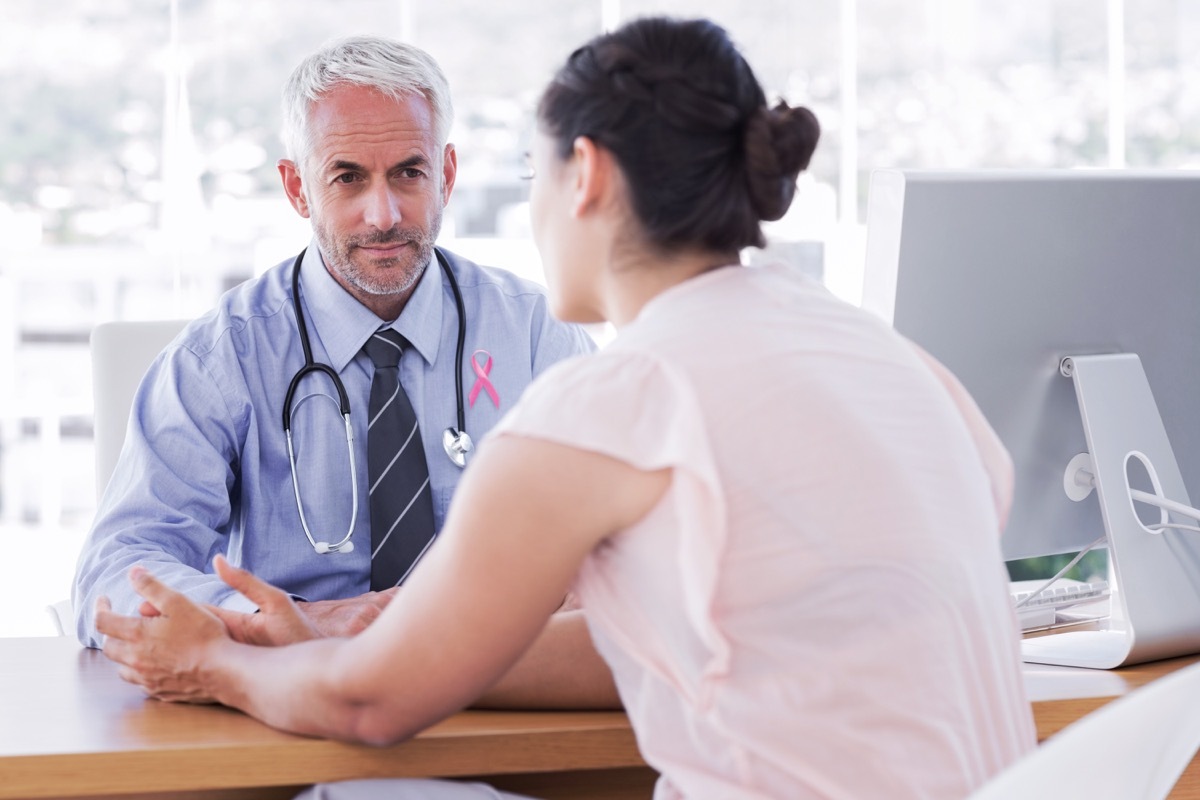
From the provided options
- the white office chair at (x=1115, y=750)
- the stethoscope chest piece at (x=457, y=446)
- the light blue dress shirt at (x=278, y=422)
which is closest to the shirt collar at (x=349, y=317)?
the light blue dress shirt at (x=278, y=422)

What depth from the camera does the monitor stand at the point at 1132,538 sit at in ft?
4.49

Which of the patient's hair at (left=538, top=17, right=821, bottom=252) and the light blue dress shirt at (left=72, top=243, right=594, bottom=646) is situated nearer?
the patient's hair at (left=538, top=17, right=821, bottom=252)

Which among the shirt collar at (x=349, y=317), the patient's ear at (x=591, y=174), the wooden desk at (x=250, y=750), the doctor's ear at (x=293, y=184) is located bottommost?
the wooden desk at (x=250, y=750)

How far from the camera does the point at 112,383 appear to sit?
A: 1921mm

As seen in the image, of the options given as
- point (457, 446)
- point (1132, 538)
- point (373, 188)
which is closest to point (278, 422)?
point (457, 446)

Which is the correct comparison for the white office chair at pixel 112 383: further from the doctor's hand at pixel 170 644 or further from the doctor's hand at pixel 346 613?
the doctor's hand at pixel 170 644

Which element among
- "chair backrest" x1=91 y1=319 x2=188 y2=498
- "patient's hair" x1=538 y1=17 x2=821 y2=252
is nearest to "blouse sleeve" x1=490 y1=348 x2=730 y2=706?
"patient's hair" x1=538 y1=17 x2=821 y2=252

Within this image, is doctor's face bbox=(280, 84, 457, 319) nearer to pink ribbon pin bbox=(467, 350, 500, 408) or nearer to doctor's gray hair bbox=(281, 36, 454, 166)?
doctor's gray hair bbox=(281, 36, 454, 166)

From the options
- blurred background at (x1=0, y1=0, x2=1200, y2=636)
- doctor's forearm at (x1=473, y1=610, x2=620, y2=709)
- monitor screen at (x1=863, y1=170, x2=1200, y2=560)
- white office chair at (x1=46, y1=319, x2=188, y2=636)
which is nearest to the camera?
doctor's forearm at (x1=473, y1=610, x2=620, y2=709)

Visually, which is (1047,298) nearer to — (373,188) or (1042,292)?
(1042,292)

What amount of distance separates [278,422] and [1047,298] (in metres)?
1.00

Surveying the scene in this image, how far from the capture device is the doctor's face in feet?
5.94

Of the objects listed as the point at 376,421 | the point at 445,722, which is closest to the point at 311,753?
the point at 445,722

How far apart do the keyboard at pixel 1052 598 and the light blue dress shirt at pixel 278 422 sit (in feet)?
2.49
